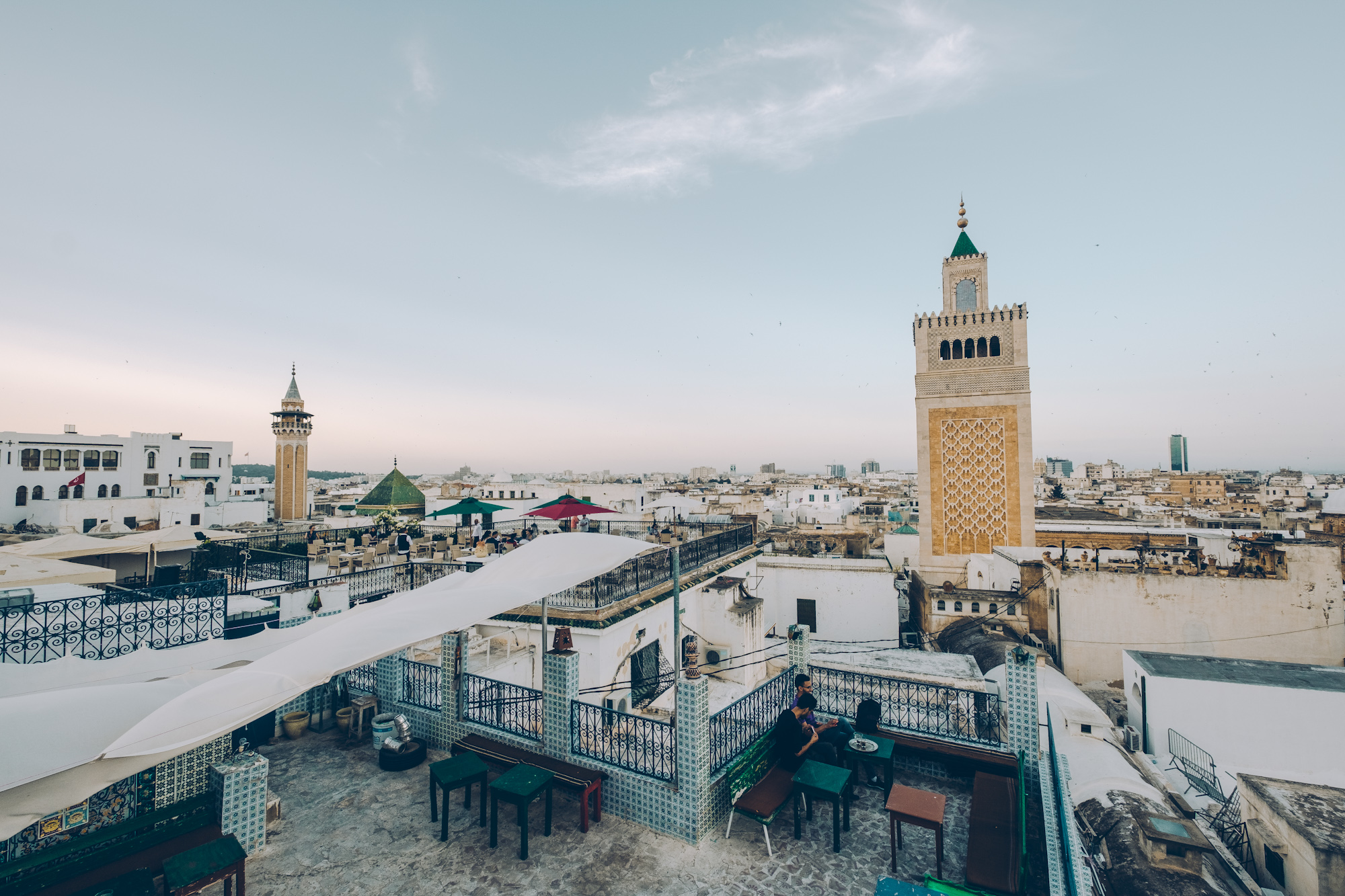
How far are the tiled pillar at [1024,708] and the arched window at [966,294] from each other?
23.3 meters

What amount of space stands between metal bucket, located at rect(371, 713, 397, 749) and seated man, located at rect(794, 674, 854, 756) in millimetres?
5695

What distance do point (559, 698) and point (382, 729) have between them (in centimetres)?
305

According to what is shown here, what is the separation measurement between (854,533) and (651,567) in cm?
2284

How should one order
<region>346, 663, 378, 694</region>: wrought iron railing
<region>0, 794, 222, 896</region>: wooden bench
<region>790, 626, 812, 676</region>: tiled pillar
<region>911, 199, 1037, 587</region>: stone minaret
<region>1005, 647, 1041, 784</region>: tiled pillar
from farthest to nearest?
<region>911, 199, 1037, 587</region>: stone minaret < <region>346, 663, 378, 694</region>: wrought iron railing < <region>790, 626, 812, 676</region>: tiled pillar < <region>1005, 647, 1041, 784</region>: tiled pillar < <region>0, 794, 222, 896</region>: wooden bench

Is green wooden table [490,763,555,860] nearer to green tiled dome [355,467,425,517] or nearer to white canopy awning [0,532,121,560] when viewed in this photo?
white canopy awning [0,532,121,560]

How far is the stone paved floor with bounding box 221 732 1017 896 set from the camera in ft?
17.7

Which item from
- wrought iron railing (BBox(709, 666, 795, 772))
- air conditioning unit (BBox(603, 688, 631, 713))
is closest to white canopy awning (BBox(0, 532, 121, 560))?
air conditioning unit (BBox(603, 688, 631, 713))

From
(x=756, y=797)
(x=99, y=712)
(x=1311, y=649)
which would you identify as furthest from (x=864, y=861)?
(x=1311, y=649)

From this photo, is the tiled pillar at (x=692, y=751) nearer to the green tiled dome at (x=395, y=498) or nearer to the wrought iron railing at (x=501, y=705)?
the wrought iron railing at (x=501, y=705)

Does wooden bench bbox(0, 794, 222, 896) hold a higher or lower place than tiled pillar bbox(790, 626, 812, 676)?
lower

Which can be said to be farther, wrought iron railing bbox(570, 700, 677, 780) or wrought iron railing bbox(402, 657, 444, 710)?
wrought iron railing bbox(402, 657, 444, 710)

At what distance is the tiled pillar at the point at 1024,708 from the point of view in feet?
22.6

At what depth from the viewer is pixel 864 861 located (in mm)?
5789

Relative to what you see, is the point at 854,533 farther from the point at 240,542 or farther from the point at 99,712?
the point at 99,712
